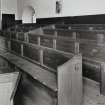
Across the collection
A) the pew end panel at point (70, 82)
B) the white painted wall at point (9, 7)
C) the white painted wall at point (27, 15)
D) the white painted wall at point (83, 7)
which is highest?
the white painted wall at point (9, 7)

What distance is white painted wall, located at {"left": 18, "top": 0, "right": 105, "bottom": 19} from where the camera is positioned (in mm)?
3000

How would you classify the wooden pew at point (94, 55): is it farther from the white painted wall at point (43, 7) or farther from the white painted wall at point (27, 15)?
the white painted wall at point (27, 15)

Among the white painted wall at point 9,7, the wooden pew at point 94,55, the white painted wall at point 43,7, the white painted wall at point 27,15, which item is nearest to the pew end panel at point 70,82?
the wooden pew at point 94,55

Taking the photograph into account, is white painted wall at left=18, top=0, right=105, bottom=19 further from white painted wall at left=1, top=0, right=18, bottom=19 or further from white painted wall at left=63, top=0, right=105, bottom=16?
white painted wall at left=1, top=0, right=18, bottom=19

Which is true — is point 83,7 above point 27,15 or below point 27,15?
below

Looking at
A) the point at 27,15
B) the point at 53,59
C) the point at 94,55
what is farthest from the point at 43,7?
the point at 94,55

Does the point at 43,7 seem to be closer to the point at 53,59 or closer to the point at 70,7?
the point at 70,7

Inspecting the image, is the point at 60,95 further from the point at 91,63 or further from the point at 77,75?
the point at 91,63

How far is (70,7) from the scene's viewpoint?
3.74 metres

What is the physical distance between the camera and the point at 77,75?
5.88 ft

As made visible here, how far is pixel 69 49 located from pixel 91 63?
0.41 meters

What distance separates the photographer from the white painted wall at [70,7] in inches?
118

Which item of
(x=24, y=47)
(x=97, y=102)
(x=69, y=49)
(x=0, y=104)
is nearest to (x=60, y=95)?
(x=97, y=102)

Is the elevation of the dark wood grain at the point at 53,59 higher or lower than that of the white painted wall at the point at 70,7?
lower
